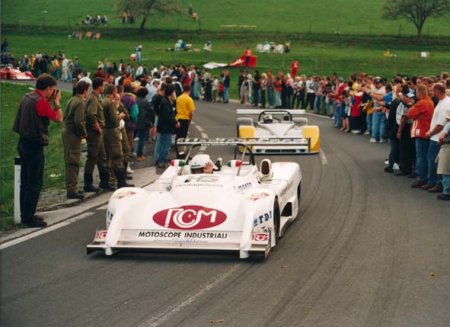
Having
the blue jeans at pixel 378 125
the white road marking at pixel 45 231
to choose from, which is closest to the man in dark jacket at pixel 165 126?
the white road marking at pixel 45 231

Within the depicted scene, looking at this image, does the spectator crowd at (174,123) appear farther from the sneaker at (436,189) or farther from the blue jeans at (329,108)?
the blue jeans at (329,108)

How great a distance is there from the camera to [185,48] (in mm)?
80438

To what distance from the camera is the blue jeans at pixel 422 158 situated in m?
18.5

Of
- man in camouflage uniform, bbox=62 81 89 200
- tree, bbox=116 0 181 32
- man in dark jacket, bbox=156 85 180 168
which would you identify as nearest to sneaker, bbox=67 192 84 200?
man in camouflage uniform, bbox=62 81 89 200

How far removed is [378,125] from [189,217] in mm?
16263

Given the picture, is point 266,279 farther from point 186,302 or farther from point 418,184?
point 418,184

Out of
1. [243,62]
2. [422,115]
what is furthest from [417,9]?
[422,115]

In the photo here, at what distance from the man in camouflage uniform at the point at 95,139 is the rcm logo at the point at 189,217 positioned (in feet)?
16.8

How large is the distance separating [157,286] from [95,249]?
1715mm

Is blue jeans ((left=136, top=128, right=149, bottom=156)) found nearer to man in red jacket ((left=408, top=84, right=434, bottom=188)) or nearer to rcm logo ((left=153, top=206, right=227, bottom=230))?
man in red jacket ((left=408, top=84, right=434, bottom=188))

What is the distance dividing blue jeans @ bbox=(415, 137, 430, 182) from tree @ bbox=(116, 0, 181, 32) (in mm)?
74325

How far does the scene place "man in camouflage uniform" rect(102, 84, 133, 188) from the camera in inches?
706

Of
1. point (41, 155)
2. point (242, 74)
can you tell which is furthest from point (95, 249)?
point (242, 74)

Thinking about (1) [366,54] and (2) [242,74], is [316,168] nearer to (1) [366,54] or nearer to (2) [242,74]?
(2) [242,74]
